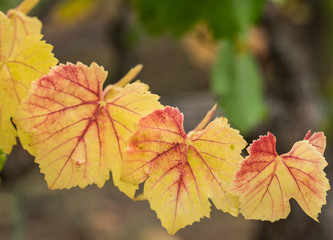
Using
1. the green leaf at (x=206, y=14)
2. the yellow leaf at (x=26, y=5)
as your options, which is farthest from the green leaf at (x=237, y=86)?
the yellow leaf at (x=26, y=5)

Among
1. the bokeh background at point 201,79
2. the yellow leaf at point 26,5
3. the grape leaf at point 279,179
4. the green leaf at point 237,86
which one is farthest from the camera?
the green leaf at point 237,86

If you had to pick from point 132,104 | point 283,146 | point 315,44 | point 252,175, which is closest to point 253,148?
point 252,175

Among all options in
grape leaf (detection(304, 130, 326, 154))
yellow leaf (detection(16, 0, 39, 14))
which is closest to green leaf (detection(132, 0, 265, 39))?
yellow leaf (detection(16, 0, 39, 14))

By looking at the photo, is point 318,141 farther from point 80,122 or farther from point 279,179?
point 80,122

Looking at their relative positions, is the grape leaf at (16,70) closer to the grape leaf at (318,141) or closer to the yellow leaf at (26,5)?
the yellow leaf at (26,5)

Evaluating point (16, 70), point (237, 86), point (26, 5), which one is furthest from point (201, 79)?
point (16, 70)

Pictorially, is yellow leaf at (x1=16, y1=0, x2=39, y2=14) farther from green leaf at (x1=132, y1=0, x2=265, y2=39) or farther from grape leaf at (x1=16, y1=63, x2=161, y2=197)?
green leaf at (x1=132, y1=0, x2=265, y2=39)
